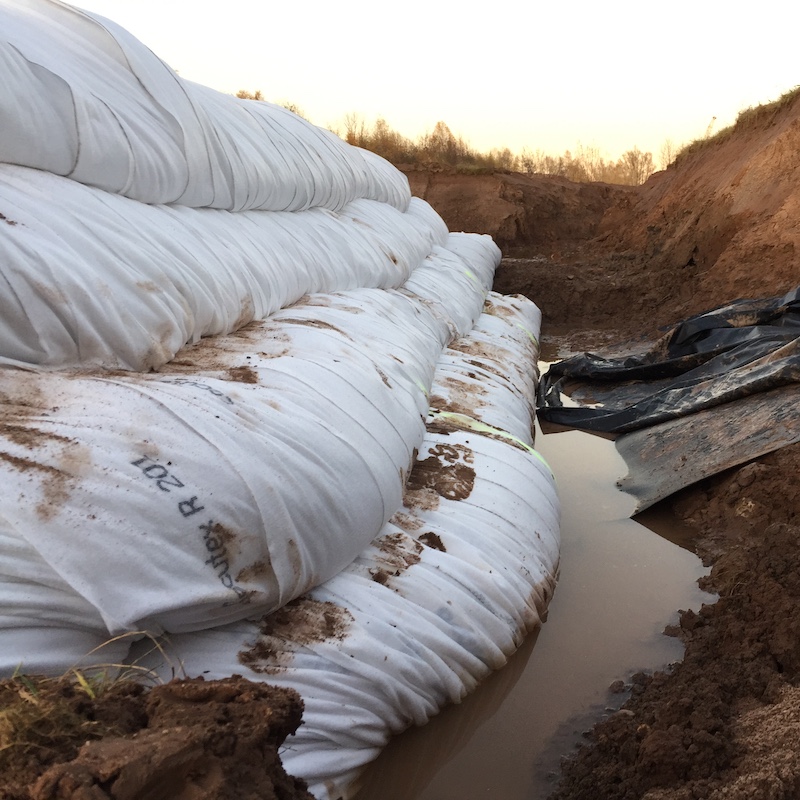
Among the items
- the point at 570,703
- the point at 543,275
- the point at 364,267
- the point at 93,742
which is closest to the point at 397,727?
the point at 570,703

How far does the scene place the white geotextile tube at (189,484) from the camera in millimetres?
1113

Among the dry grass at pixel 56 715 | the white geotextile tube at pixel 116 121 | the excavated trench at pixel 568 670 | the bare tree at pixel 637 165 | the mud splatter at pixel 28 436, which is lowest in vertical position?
the excavated trench at pixel 568 670

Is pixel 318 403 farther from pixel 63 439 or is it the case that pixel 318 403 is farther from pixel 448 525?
pixel 63 439

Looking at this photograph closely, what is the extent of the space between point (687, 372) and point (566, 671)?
2680 mm

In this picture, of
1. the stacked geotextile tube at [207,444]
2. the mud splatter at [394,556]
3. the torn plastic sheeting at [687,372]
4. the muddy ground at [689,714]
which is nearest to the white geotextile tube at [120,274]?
the stacked geotextile tube at [207,444]

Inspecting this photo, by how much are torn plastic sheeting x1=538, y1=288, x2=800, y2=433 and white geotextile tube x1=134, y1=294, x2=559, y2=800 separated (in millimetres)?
1338

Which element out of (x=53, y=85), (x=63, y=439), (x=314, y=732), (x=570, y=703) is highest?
(x=53, y=85)

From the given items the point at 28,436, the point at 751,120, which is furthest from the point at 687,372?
the point at 751,120

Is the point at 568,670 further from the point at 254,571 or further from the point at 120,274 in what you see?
the point at 120,274

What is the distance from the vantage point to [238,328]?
227cm

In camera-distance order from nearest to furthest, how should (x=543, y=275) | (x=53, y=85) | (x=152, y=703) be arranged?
1. (x=152, y=703)
2. (x=53, y=85)
3. (x=543, y=275)

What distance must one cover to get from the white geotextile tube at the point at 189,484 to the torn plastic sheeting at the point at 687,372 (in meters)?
2.07

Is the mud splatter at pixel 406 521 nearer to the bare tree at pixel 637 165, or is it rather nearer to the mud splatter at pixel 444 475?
the mud splatter at pixel 444 475

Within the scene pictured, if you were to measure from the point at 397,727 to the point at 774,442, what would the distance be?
1.95 metres
